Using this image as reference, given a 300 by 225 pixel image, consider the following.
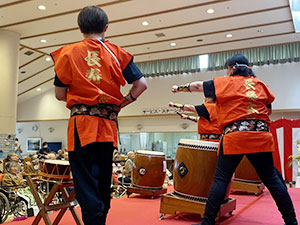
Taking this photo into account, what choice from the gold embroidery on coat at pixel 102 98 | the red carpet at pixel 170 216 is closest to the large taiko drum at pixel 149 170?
the red carpet at pixel 170 216

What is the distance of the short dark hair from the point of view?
→ 5.28 feet

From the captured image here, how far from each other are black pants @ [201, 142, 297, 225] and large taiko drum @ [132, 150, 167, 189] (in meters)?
2.01

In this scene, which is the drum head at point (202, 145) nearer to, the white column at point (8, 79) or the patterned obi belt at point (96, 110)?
the patterned obi belt at point (96, 110)

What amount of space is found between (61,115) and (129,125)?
345cm

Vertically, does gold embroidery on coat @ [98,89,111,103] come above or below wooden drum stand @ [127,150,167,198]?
above

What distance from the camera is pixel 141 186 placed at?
4.17m

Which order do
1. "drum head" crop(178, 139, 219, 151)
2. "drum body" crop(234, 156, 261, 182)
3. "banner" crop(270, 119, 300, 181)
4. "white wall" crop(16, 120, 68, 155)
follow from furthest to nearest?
1. "white wall" crop(16, 120, 68, 155)
2. "banner" crop(270, 119, 300, 181)
3. "drum body" crop(234, 156, 261, 182)
4. "drum head" crop(178, 139, 219, 151)

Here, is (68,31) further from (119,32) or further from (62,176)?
(62,176)

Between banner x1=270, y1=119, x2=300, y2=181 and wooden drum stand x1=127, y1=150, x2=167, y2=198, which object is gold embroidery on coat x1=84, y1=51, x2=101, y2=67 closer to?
wooden drum stand x1=127, y1=150, x2=167, y2=198

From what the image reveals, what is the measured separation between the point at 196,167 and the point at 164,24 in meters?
6.41

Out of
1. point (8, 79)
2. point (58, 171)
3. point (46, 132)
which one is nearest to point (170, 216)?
A: point (58, 171)

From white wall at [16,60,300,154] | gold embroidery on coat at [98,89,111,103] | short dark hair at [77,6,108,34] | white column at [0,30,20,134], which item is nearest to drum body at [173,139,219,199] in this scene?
gold embroidery on coat at [98,89,111,103]

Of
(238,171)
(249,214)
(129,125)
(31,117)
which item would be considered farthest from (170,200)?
(31,117)

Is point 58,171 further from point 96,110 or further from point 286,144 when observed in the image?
point 286,144
